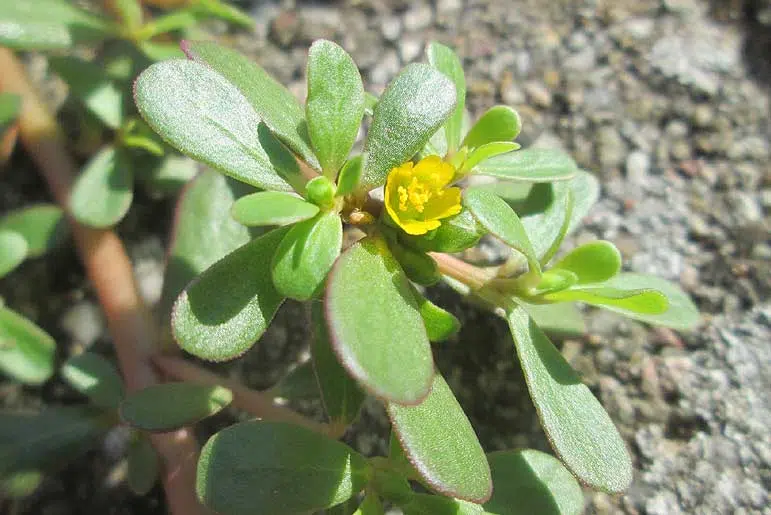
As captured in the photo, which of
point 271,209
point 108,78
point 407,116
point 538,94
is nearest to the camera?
point 271,209

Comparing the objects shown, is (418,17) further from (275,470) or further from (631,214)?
(275,470)

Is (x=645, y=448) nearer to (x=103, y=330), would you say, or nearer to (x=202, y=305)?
(x=202, y=305)

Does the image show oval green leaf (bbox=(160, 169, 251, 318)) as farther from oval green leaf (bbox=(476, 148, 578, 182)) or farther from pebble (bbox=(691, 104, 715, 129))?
pebble (bbox=(691, 104, 715, 129))

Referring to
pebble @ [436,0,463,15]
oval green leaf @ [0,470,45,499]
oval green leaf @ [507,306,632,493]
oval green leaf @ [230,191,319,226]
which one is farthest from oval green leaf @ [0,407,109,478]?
pebble @ [436,0,463,15]

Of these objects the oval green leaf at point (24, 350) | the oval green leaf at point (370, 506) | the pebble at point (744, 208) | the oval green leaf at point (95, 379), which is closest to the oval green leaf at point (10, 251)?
the oval green leaf at point (24, 350)

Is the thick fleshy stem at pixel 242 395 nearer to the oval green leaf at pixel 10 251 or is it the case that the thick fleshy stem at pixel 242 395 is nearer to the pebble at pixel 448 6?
the oval green leaf at pixel 10 251

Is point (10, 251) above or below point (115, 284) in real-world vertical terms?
above

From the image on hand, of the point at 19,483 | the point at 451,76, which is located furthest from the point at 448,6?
the point at 19,483
